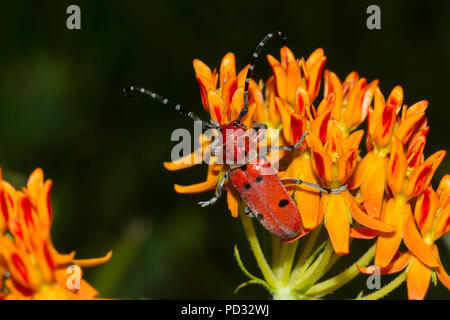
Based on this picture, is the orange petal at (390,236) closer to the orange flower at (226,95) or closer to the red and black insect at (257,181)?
the red and black insect at (257,181)

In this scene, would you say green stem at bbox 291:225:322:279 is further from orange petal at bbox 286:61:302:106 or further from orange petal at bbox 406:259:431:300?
orange petal at bbox 286:61:302:106

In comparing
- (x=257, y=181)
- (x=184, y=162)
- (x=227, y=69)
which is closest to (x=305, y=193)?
(x=257, y=181)

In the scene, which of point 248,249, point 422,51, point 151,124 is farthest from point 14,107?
point 422,51

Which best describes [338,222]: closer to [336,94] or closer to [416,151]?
[416,151]

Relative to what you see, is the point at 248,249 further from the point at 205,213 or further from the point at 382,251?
the point at 382,251

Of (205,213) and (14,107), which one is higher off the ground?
(14,107)

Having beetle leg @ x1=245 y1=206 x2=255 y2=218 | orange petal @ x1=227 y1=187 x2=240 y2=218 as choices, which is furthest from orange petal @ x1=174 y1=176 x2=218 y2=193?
beetle leg @ x1=245 y1=206 x2=255 y2=218
